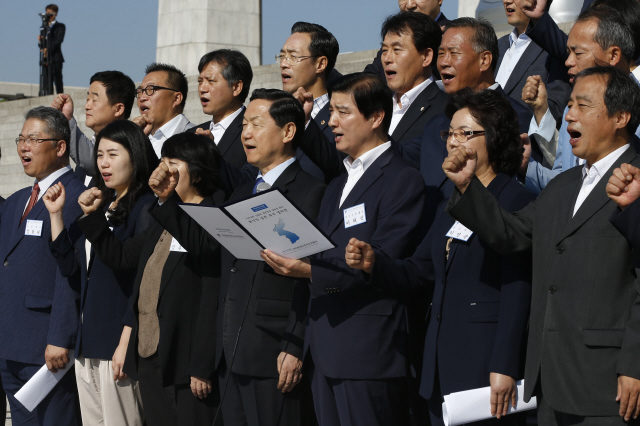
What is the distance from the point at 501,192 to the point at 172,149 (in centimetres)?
191

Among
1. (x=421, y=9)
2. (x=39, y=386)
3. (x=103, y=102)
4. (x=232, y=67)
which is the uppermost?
(x=421, y=9)

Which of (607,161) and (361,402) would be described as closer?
(607,161)

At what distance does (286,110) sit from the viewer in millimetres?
4461

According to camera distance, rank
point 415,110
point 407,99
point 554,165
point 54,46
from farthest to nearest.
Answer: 1. point 54,46
2. point 407,99
3. point 415,110
4. point 554,165

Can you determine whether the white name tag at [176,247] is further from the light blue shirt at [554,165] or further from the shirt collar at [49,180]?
the light blue shirt at [554,165]

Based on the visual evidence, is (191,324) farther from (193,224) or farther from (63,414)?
(63,414)

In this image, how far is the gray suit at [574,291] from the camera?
298 centimetres

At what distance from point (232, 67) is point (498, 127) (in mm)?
2656

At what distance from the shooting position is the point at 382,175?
3.93 meters

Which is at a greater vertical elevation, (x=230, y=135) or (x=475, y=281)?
(x=230, y=135)

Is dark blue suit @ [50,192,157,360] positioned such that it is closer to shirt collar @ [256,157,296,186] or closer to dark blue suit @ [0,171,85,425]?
dark blue suit @ [0,171,85,425]

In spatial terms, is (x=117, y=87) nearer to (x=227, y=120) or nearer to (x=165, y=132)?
(x=165, y=132)

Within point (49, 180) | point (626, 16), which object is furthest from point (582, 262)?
point (49, 180)

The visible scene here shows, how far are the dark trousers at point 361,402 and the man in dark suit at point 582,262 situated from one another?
67 cm
